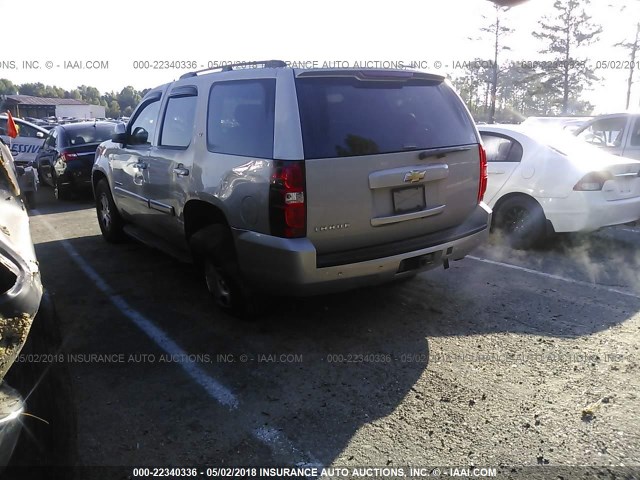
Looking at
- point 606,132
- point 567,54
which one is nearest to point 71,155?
point 606,132

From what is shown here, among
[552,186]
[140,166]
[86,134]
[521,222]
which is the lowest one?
[521,222]

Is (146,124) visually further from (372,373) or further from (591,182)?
(591,182)

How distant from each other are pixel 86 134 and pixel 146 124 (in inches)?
266

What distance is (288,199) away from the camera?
341cm

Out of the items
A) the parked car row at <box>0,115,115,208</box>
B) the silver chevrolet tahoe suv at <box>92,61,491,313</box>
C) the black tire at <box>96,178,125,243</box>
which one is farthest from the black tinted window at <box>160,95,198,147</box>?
the parked car row at <box>0,115,115,208</box>

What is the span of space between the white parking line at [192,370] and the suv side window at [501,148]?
4776 millimetres

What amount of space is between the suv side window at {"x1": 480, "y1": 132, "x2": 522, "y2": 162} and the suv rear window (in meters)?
2.59

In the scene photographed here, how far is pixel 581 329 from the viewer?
13.5 feet

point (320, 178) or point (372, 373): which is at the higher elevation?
point (320, 178)

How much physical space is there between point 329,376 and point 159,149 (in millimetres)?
2939

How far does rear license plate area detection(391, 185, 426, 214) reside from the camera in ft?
12.4

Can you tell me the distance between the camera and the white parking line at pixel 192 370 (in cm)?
274

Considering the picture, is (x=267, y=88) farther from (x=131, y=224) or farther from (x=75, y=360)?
(x=131, y=224)

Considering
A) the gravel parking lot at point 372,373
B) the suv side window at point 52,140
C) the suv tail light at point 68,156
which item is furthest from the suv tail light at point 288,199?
the suv side window at point 52,140
